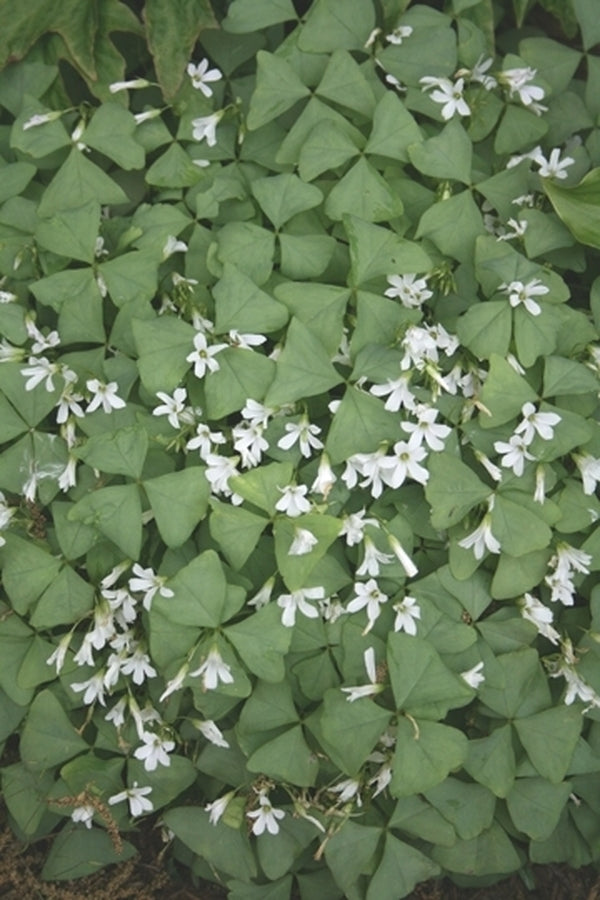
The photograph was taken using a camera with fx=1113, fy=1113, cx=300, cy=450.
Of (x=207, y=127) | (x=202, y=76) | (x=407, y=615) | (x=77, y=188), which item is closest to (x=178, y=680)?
(x=407, y=615)

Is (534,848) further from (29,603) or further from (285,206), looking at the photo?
(285,206)

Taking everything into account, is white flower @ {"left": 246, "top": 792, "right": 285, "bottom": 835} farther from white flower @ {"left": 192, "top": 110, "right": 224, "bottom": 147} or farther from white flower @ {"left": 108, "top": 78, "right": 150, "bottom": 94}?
white flower @ {"left": 108, "top": 78, "right": 150, "bottom": 94}

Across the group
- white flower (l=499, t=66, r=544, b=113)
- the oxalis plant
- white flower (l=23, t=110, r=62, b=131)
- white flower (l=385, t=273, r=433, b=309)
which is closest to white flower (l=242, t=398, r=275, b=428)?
the oxalis plant

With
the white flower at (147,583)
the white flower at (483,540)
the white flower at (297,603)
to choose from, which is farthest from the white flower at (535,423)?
the white flower at (147,583)

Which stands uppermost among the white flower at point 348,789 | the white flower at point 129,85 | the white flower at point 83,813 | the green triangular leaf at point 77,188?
the white flower at point 129,85

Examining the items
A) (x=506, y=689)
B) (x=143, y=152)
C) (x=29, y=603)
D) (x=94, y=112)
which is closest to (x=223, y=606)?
(x=29, y=603)

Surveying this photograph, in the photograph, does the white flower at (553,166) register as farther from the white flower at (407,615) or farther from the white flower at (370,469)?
the white flower at (407,615)

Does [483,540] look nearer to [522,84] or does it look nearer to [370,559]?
[370,559]
